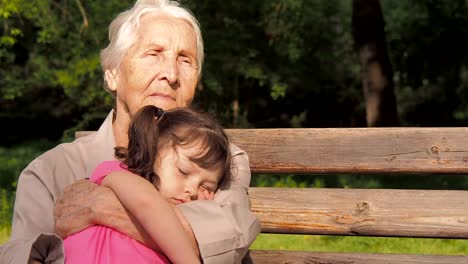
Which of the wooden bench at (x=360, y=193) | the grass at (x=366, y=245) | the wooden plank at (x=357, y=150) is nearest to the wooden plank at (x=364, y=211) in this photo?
the wooden bench at (x=360, y=193)

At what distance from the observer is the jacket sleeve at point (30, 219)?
3098mm

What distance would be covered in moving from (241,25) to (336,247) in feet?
31.2

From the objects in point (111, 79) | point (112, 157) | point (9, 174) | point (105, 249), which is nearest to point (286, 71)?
point (9, 174)

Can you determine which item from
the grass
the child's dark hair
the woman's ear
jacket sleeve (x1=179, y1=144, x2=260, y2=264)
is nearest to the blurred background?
the grass

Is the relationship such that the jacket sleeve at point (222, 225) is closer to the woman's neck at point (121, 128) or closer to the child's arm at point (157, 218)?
the child's arm at point (157, 218)

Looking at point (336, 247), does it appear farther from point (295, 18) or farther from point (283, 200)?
point (295, 18)

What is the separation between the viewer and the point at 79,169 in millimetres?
3518

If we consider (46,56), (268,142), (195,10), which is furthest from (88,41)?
(268,142)

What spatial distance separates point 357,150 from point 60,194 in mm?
1367

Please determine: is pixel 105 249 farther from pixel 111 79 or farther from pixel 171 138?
pixel 111 79

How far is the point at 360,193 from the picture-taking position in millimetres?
4207

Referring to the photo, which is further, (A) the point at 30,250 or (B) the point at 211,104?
(B) the point at 211,104

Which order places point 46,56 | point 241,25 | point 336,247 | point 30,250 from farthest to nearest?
1. point 46,56
2. point 241,25
3. point 336,247
4. point 30,250

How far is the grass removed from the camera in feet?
24.3
